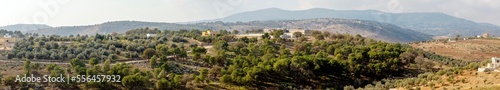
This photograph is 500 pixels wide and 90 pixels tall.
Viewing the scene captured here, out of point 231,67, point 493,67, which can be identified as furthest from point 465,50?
point 231,67

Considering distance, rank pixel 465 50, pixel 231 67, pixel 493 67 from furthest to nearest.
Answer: pixel 465 50
pixel 231 67
pixel 493 67

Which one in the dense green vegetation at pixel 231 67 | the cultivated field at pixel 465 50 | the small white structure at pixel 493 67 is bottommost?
the cultivated field at pixel 465 50

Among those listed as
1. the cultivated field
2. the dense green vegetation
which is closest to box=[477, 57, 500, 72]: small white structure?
the dense green vegetation

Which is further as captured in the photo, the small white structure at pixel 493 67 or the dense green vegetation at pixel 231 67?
the dense green vegetation at pixel 231 67

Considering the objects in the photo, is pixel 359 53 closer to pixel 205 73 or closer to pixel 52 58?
pixel 205 73

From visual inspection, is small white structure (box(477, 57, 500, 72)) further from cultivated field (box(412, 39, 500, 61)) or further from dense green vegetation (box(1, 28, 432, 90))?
cultivated field (box(412, 39, 500, 61))

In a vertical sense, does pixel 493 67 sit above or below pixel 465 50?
above

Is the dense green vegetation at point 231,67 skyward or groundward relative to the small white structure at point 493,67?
groundward

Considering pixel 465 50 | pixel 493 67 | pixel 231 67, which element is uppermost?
pixel 493 67

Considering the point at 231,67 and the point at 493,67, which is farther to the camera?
the point at 231,67

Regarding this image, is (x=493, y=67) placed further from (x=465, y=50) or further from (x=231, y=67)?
(x=465, y=50)

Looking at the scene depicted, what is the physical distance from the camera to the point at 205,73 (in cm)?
5041

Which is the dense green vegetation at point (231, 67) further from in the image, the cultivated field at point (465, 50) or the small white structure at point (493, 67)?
the cultivated field at point (465, 50)

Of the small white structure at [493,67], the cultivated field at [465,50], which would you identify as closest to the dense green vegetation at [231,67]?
the small white structure at [493,67]
